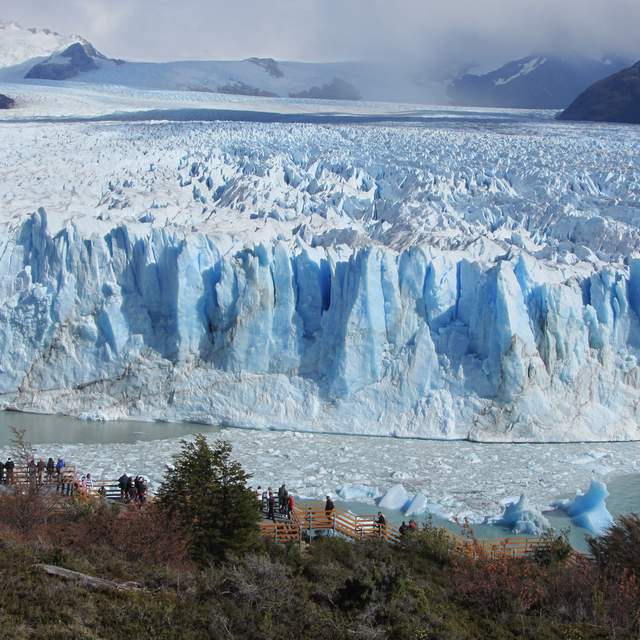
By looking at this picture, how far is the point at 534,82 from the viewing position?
4978 centimetres

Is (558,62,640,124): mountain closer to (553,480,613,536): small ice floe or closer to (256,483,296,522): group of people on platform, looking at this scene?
(553,480,613,536): small ice floe

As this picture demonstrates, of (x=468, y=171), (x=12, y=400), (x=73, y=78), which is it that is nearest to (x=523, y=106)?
(x=73, y=78)

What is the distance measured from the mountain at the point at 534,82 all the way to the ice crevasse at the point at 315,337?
34.0 m

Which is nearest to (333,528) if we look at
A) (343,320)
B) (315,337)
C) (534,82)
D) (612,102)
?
(343,320)

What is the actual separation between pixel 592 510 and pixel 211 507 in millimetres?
5271

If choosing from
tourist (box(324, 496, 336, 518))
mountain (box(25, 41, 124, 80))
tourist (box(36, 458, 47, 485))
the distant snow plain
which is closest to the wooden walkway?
tourist (box(324, 496, 336, 518))

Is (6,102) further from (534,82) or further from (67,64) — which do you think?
(534,82)

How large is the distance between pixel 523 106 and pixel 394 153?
2984 centimetres

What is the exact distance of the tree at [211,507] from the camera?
7609 mm

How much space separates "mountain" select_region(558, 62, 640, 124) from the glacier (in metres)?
13.3

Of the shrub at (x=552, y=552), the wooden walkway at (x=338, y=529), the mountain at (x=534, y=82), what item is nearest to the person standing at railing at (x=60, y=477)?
the wooden walkway at (x=338, y=529)

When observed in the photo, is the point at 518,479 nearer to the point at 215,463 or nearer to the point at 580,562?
the point at 580,562

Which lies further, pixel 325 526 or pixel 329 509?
pixel 329 509

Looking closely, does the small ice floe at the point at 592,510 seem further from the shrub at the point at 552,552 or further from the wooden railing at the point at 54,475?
the wooden railing at the point at 54,475
